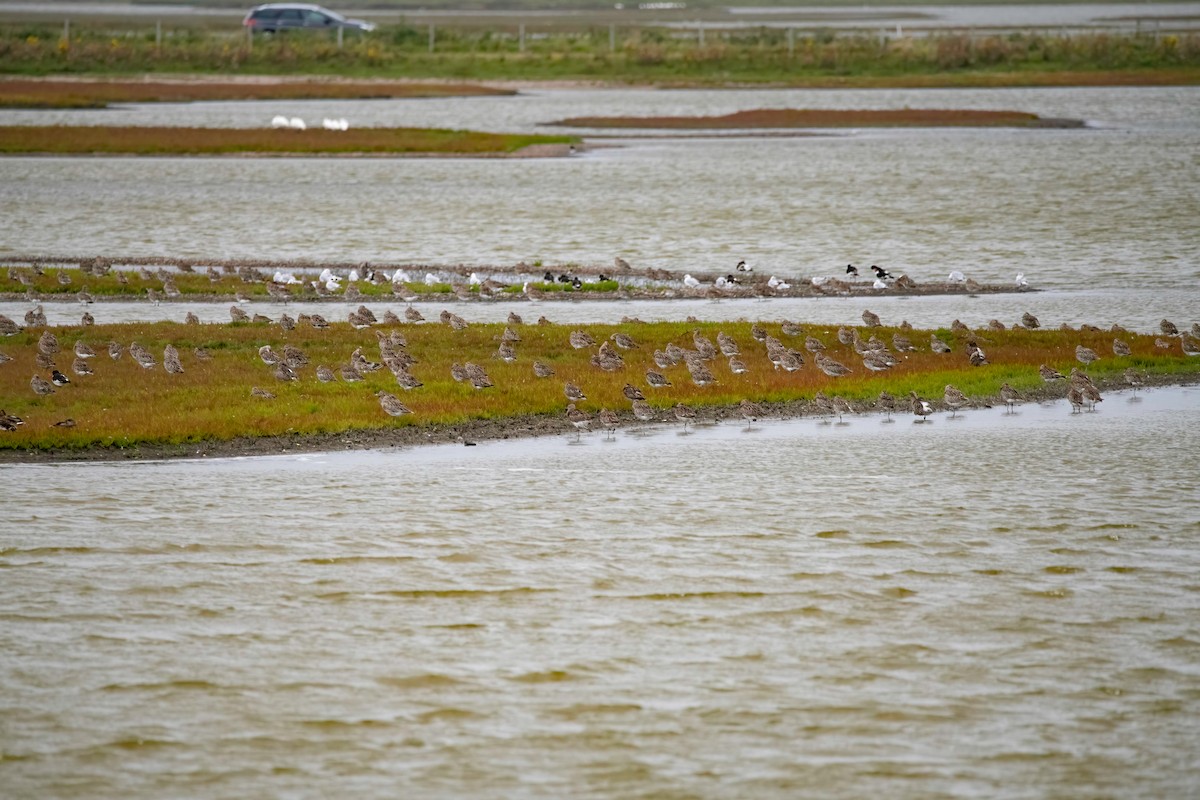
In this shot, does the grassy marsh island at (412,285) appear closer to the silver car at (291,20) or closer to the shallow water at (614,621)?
the shallow water at (614,621)

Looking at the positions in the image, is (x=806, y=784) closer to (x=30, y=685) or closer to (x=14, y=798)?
(x=14, y=798)

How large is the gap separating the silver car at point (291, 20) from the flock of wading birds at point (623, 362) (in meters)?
77.2

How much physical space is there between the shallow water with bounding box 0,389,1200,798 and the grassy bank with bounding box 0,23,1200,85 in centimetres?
6925

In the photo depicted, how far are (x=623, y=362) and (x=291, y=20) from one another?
3242 inches

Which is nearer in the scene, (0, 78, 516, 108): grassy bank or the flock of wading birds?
the flock of wading birds

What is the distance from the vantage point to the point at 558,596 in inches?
624

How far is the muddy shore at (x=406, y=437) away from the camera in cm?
2109

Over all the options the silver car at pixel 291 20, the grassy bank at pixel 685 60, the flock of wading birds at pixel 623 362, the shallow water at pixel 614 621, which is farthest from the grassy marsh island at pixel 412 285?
the silver car at pixel 291 20

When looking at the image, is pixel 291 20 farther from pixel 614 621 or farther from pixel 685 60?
pixel 614 621

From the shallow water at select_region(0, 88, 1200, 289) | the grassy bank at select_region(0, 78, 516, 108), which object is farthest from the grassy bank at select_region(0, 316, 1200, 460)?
the grassy bank at select_region(0, 78, 516, 108)

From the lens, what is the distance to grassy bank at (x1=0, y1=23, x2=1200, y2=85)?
8912cm

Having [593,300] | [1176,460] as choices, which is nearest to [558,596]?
[1176,460]

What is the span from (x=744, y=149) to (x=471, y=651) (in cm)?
5122

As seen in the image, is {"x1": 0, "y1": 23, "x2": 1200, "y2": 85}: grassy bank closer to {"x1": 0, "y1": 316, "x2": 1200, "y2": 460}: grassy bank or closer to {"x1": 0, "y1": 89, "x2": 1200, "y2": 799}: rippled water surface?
{"x1": 0, "y1": 316, "x2": 1200, "y2": 460}: grassy bank
